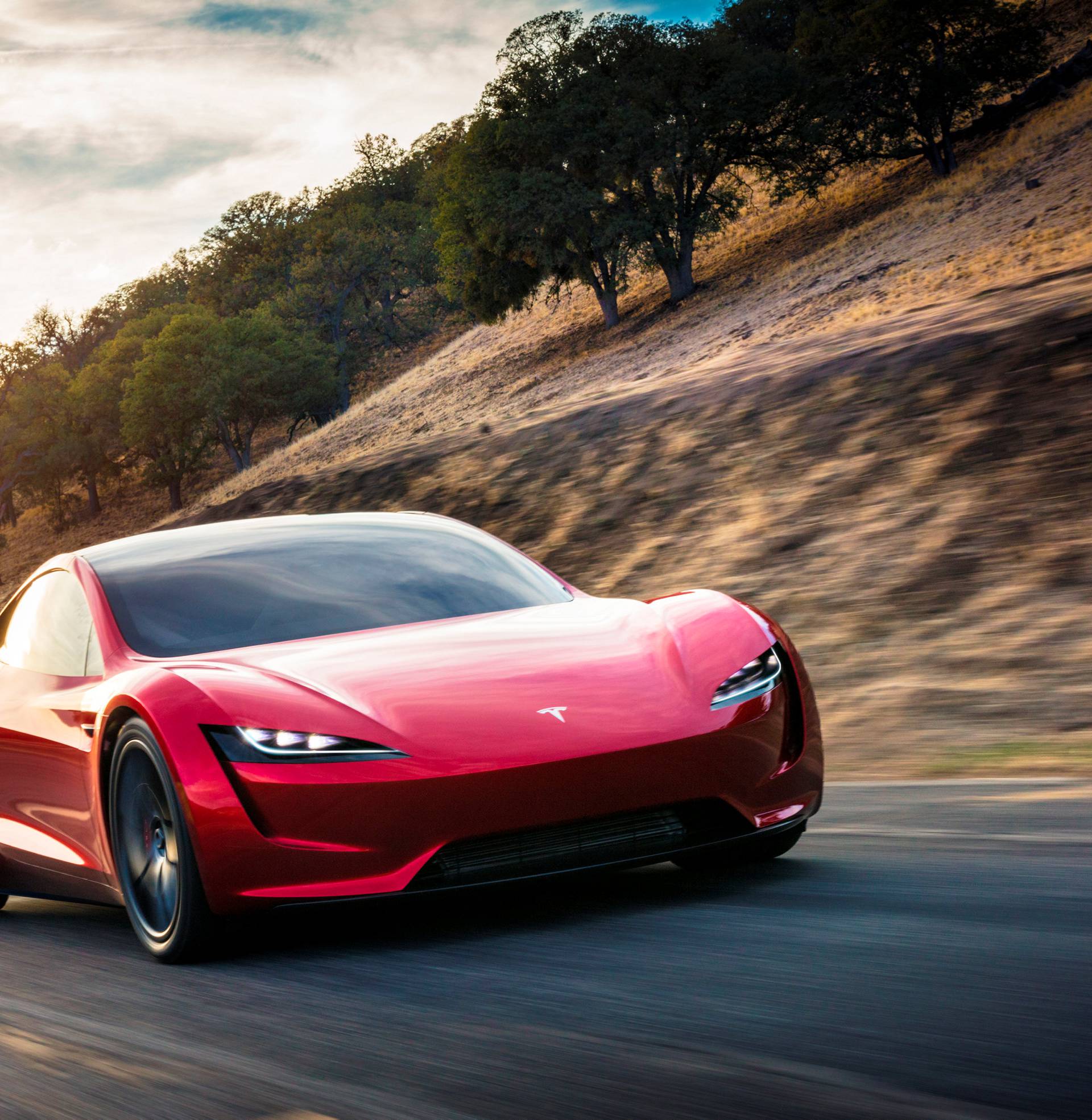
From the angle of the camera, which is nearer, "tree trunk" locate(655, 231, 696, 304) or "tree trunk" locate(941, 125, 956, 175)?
"tree trunk" locate(941, 125, 956, 175)

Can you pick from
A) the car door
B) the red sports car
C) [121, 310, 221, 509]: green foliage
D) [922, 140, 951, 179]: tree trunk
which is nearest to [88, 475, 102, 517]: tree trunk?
[121, 310, 221, 509]: green foliage

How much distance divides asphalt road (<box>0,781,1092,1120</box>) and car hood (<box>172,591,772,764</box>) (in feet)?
1.64

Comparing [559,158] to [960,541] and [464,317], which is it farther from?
[960,541]

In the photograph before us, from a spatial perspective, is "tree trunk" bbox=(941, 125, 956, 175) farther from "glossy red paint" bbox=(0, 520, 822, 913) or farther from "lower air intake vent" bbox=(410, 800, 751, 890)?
"lower air intake vent" bbox=(410, 800, 751, 890)

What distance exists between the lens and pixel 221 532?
5.81m

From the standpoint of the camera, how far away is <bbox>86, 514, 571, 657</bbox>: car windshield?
5000mm

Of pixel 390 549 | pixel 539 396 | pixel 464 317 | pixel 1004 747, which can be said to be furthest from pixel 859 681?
pixel 464 317

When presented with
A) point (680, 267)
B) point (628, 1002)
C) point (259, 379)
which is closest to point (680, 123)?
point (680, 267)

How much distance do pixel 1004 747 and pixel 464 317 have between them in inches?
3066

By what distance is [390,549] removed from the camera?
5.63m

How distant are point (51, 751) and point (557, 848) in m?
1.92

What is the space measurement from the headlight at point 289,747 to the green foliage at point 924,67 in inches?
1983

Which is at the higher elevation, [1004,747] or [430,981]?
[430,981]

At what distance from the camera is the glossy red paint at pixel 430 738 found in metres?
3.92
